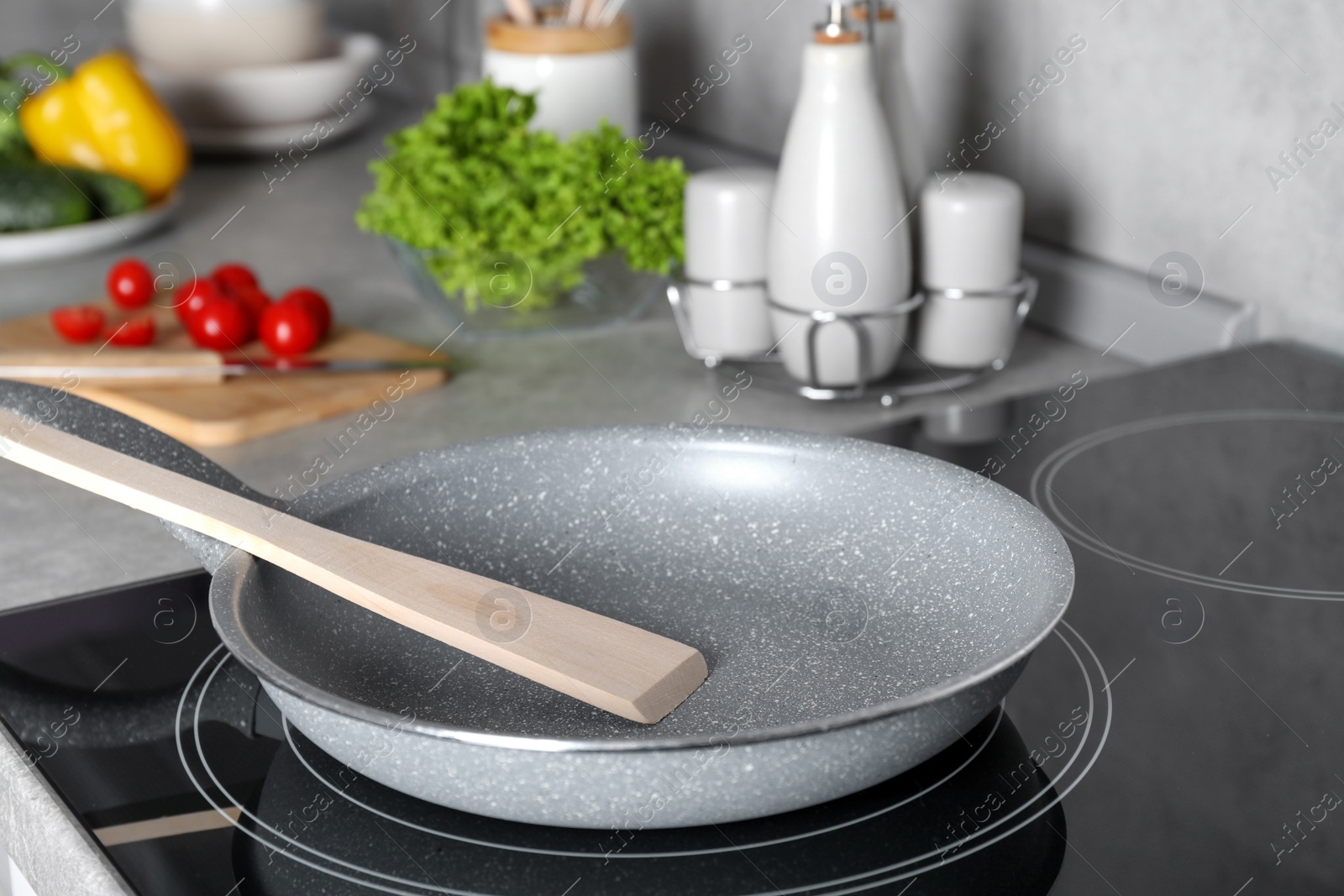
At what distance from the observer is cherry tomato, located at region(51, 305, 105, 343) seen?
107 centimetres

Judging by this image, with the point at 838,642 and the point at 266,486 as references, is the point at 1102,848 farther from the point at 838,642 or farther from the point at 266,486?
the point at 266,486

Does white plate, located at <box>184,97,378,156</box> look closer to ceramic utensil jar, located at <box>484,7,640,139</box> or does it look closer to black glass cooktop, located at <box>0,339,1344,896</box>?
ceramic utensil jar, located at <box>484,7,640,139</box>

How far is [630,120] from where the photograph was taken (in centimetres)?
128

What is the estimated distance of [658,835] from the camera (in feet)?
1.61

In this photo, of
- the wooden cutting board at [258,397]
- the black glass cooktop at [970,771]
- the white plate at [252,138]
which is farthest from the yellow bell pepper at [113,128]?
the black glass cooktop at [970,771]

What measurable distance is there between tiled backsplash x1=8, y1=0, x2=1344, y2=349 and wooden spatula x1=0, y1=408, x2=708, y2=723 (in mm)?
621

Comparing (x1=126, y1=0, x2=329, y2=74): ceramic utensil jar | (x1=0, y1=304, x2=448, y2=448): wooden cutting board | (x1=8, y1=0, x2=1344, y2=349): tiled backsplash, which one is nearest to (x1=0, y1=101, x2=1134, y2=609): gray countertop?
(x1=0, y1=304, x2=448, y2=448): wooden cutting board

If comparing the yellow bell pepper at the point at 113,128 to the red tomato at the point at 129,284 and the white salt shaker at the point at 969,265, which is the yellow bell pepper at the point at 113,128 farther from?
the white salt shaker at the point at 969,265

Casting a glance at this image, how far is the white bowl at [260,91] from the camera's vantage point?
5.37ft

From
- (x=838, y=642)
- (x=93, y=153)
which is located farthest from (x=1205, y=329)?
(x=93, y=153)

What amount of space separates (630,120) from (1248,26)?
54cm

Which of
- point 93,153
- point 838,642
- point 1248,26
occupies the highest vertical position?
point 1248,26

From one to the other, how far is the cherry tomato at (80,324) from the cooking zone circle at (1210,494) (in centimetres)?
71

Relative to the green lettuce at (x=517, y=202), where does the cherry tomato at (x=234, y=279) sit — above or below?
below
